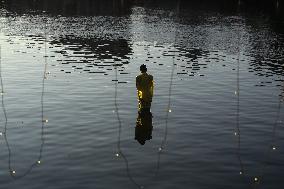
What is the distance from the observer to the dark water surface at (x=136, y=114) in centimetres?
1440

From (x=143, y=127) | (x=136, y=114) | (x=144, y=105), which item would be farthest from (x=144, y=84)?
(x=136, y=114)

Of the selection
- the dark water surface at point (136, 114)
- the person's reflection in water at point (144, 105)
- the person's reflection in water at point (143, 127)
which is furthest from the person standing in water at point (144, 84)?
the dark water surface at point (136, 114)

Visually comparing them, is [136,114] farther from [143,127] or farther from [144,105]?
[143,127]

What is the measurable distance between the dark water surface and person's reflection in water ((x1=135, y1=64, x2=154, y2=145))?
338 mm

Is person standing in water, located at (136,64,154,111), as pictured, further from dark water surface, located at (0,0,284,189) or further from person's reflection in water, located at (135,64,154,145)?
dark water surface, located at (0,0,284,189)

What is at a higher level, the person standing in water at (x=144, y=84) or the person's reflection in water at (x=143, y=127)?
the person standing in water at (x=144, y=84)

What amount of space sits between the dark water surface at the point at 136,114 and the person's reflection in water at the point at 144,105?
338 millimetres

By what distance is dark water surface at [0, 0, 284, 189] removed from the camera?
47.2 feet

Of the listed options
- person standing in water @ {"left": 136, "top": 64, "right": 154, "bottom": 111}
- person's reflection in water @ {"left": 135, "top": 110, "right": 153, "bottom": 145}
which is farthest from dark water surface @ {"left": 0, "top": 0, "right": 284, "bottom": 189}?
person standing in water @ {"left": 136, "top": 64, "right": 154, "bottom": 111}

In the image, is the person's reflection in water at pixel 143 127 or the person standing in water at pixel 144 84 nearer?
the person's reflection in water at pixel 143 127

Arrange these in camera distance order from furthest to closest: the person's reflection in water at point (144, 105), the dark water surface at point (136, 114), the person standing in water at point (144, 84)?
1. the person standing in water at point (144, 84)
2. the person's reflection in water at point (144, 105)
3. the dark water surface at point (136, 114)

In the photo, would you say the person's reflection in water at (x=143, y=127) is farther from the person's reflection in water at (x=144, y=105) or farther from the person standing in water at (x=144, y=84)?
the person standing in water at (x=144, y=84)

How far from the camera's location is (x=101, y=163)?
601 inches

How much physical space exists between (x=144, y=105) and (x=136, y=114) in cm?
153
